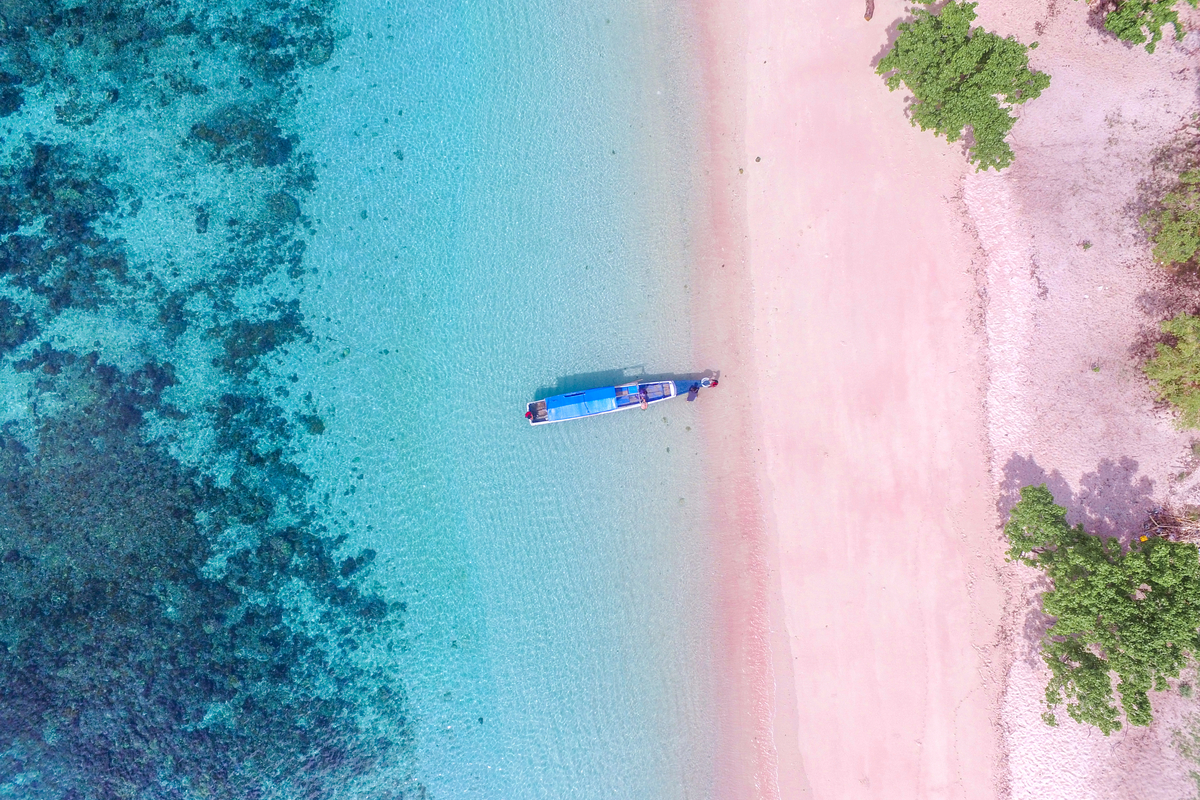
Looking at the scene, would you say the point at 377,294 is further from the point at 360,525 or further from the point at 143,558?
the point at 143,558

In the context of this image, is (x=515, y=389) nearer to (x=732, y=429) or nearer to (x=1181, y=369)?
(x=732, y=429)

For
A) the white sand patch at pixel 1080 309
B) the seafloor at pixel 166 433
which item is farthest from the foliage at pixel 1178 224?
the seafloor at pixel 166 433

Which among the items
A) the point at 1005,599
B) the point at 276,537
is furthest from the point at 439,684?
the point at 1005,599

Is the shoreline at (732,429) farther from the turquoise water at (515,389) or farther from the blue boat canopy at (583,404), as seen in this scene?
the blue boat canopy at (583,404)

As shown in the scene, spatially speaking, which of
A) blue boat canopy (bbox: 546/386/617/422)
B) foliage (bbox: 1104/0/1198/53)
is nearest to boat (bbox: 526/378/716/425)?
blue boat canopy (bbox: 546/386/617/422)

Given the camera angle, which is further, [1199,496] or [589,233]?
[589,233]

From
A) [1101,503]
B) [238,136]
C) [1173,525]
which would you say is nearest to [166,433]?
[238,136]

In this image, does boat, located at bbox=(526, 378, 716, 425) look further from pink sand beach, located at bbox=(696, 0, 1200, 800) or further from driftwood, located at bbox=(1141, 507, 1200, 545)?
driftwood, located at bbox=(1141, 507, 1200, 545)
